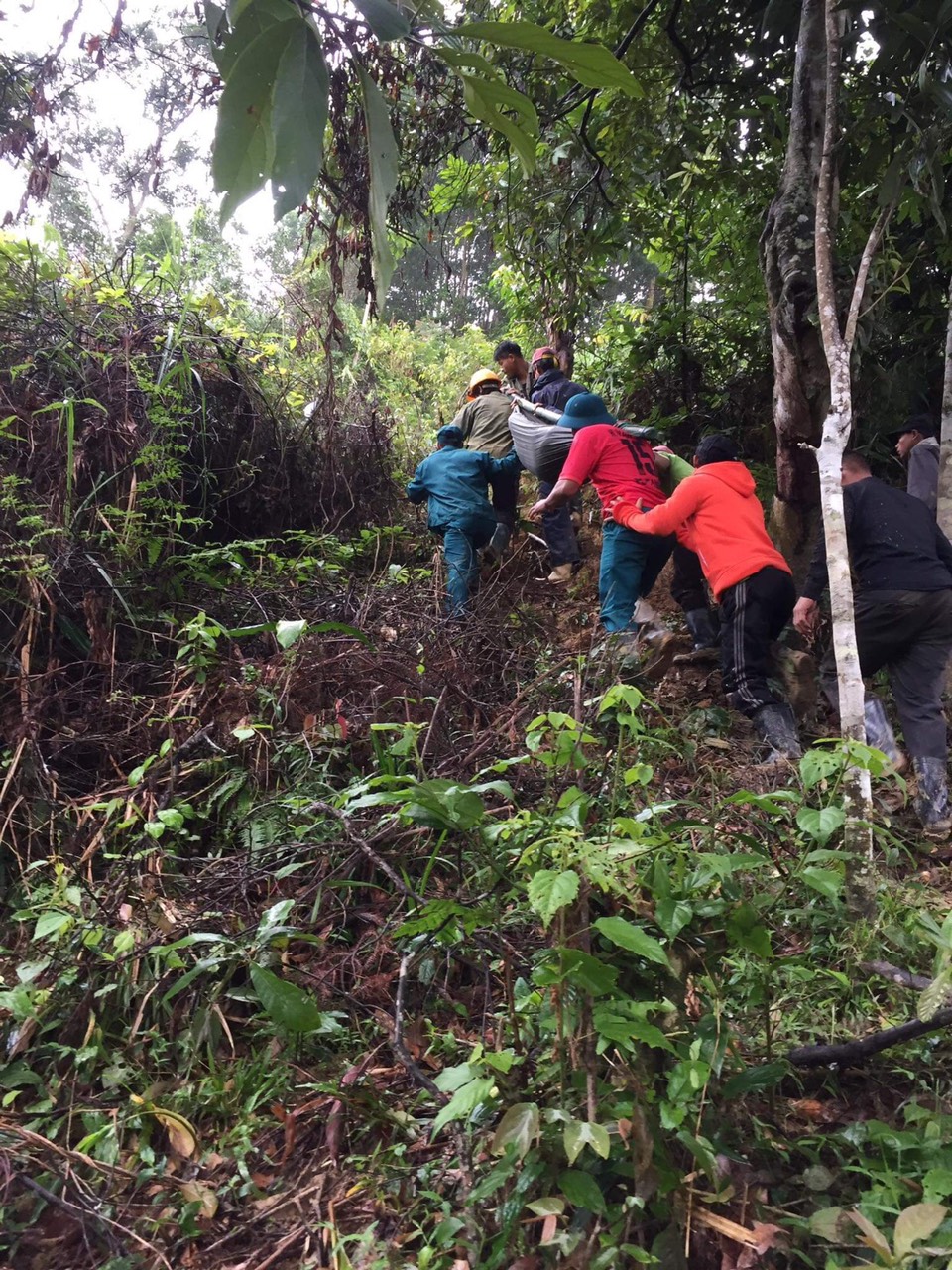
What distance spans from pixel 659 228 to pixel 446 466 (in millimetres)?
3122

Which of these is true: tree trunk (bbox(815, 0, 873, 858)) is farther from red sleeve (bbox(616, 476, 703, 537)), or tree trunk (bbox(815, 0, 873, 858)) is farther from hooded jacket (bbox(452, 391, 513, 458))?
hooded jacket (bbox(452, 391, 513, 458))

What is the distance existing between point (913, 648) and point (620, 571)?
1603 millimetres

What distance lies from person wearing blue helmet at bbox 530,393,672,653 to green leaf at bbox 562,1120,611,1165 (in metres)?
3.20

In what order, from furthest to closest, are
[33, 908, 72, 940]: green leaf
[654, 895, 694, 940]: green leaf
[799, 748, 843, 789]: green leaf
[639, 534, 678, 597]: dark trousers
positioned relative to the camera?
[639, 534, 678, 597]: dark trousers, [33, 908, 72, 940]: green leaf, [799, 748, 843, 789]: green leaf, [654, 895, 694, 940]: green leaf

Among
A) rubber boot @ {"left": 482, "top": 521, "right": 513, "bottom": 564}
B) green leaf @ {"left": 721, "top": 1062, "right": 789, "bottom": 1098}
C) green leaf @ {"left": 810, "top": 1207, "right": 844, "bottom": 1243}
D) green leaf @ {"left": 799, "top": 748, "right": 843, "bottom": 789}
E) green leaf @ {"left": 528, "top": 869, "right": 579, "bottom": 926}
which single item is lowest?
green leaf @ {"left": 810, "top": 1207, "right": 844, "bottom": 1243}

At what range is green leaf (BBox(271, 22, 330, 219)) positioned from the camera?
93 cm

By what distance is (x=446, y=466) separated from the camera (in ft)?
17.6

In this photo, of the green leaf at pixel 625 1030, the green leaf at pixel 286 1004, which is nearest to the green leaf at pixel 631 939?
the green leaf at pixel 625 1030

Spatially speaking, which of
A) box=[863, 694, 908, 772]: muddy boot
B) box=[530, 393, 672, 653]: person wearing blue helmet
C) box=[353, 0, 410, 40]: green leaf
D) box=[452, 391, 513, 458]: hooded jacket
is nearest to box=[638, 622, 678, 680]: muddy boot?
box=[530, 393, 672, 653]: person wearing blue helmet

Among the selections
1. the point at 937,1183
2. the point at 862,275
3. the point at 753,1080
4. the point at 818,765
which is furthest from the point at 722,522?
the point at 937,1183

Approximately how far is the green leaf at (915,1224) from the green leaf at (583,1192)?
0.50m

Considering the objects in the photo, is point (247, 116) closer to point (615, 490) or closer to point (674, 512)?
point (674, 512)

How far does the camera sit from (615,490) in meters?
4.76

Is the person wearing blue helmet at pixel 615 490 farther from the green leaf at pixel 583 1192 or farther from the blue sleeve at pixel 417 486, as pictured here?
the green leaf at pixel 583 1192
